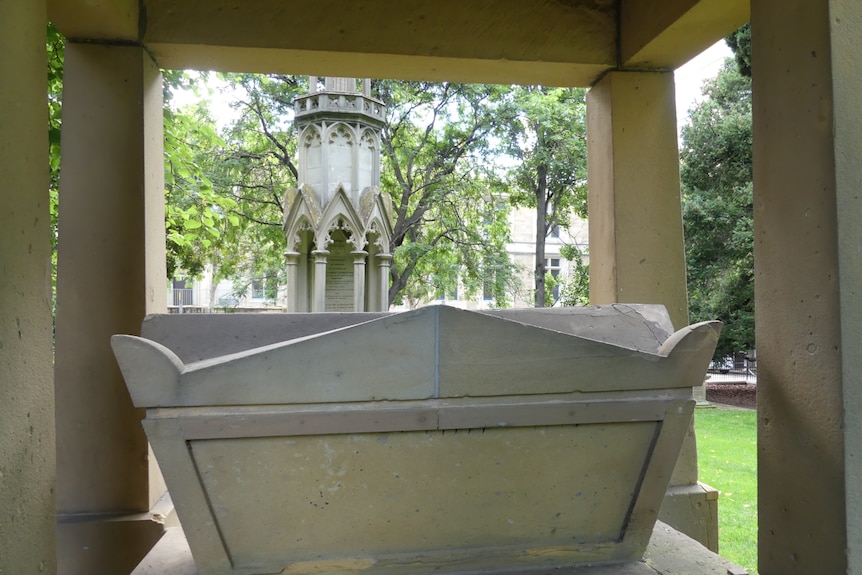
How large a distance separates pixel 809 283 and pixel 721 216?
11.7 meters

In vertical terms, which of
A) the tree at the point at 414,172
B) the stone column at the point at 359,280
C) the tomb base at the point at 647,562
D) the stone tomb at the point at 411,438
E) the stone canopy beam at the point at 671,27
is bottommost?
the tomb base at the point at 647,562

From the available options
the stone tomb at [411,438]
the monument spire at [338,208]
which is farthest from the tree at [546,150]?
the stone tomb at [411,438]

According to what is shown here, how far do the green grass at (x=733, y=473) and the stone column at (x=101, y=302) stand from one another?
4.25 meters

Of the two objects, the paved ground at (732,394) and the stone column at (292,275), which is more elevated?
the stone column at (292,275)

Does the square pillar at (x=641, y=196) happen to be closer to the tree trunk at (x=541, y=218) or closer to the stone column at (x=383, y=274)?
the stone column at (x=383, y=274)

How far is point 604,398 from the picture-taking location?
1.95m

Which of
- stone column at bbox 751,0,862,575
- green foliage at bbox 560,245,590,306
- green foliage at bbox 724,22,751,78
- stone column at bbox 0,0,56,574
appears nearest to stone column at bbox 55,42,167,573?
stone column at bbox 0,0,56,574

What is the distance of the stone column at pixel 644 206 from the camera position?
3123mm

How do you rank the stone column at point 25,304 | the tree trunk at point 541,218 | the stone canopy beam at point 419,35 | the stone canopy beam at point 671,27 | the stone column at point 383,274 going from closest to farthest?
1. the stone column at point 25,304
2. the stone canopy beam at point 671,27
3. the stone canopy beam at point 419,35
4. the stone column at point 383,274
5. the tree trunk at point 541,218

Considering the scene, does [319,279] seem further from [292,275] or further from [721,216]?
[721,216]

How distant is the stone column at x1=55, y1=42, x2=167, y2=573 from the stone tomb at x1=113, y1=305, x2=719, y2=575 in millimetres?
792

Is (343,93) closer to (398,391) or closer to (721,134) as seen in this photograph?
(398,391)

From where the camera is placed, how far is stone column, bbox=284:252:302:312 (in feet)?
26.3

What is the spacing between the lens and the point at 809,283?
179cm
